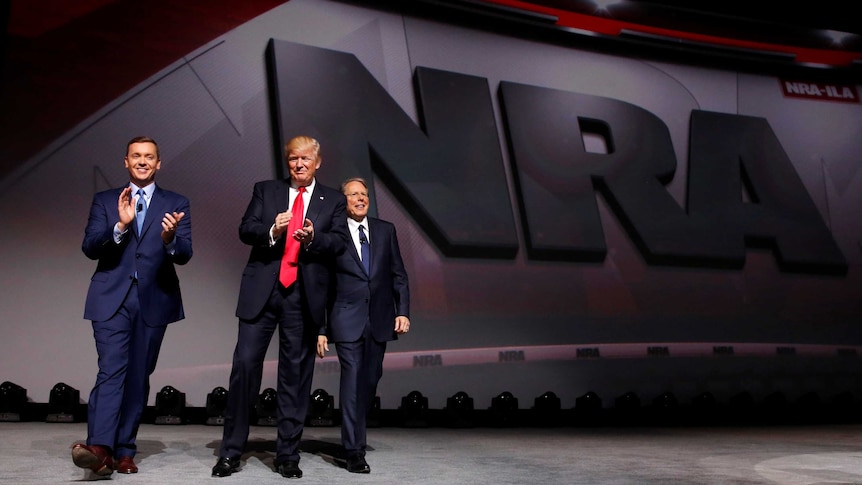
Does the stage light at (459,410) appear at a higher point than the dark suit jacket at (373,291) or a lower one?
lower

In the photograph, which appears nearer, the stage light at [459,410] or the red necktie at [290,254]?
the red necktie at [290,254]

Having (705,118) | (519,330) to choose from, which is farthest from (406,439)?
(705,118)

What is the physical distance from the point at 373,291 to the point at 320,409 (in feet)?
6.25

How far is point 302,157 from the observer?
348cm

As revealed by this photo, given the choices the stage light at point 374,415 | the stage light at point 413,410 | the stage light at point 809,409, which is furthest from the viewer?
the stage light at point 809,409

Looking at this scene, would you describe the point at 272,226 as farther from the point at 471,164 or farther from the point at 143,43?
the point at 471,164

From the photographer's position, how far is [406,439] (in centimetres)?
518

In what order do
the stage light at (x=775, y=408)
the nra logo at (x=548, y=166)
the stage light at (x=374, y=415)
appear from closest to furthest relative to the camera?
the stage light at (x=374, y=415)
the nra logo at (x=548, y=166)
the stage light at (x=775, y=408)

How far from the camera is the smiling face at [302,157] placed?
3.47 meters

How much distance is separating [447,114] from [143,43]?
2.53 m

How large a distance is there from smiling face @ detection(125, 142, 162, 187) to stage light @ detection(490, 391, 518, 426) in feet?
11.9

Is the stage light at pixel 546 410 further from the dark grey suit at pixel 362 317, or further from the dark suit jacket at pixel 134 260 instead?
the dark suit jacket at pixel 134 260

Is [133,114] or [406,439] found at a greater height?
[133,114]

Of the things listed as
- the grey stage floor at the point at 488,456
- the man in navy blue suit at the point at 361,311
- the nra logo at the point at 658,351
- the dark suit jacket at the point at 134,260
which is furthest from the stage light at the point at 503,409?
the dark suit jacket at the point at 134,260
